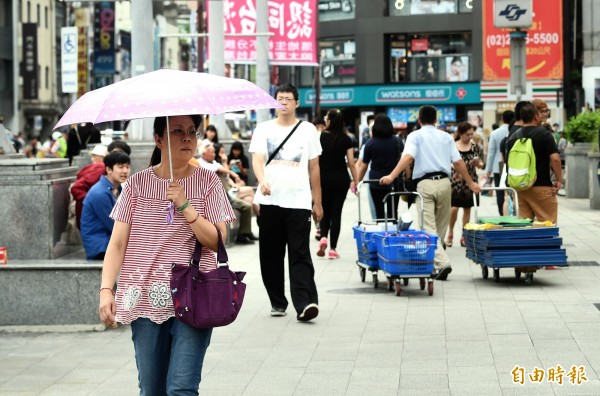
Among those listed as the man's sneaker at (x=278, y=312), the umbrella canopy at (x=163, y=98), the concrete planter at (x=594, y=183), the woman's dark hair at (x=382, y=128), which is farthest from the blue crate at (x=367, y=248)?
the concrete planter at (x=594, y=183)

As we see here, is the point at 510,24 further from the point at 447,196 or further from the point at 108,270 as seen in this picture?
the point at 108,270

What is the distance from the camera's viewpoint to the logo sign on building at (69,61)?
151ft

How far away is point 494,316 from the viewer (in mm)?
10477

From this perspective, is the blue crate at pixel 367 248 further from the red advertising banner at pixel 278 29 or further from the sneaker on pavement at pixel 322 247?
the red advertising banner at pixel 278 29

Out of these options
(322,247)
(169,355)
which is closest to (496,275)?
(322,247)

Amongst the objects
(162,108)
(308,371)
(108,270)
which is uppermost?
(162,108)

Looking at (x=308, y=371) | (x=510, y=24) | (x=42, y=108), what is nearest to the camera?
(x=308, y=371)

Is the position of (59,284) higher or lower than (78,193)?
lower

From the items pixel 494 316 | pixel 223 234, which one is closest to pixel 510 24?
pixel 494 316

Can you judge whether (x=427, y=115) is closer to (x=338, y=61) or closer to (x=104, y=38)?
(x=338, y=61)

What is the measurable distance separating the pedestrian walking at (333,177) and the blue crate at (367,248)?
232 centimetres

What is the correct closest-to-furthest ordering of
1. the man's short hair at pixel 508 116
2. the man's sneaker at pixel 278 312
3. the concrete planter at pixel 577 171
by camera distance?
the man's sneaker at pixel 278 312 → the man's short hair at pixel 508 116 → the concrete planter at pixel 577 171

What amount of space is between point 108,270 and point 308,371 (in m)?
2.94

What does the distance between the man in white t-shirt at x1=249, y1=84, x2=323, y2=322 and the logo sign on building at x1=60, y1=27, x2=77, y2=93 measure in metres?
34.3
